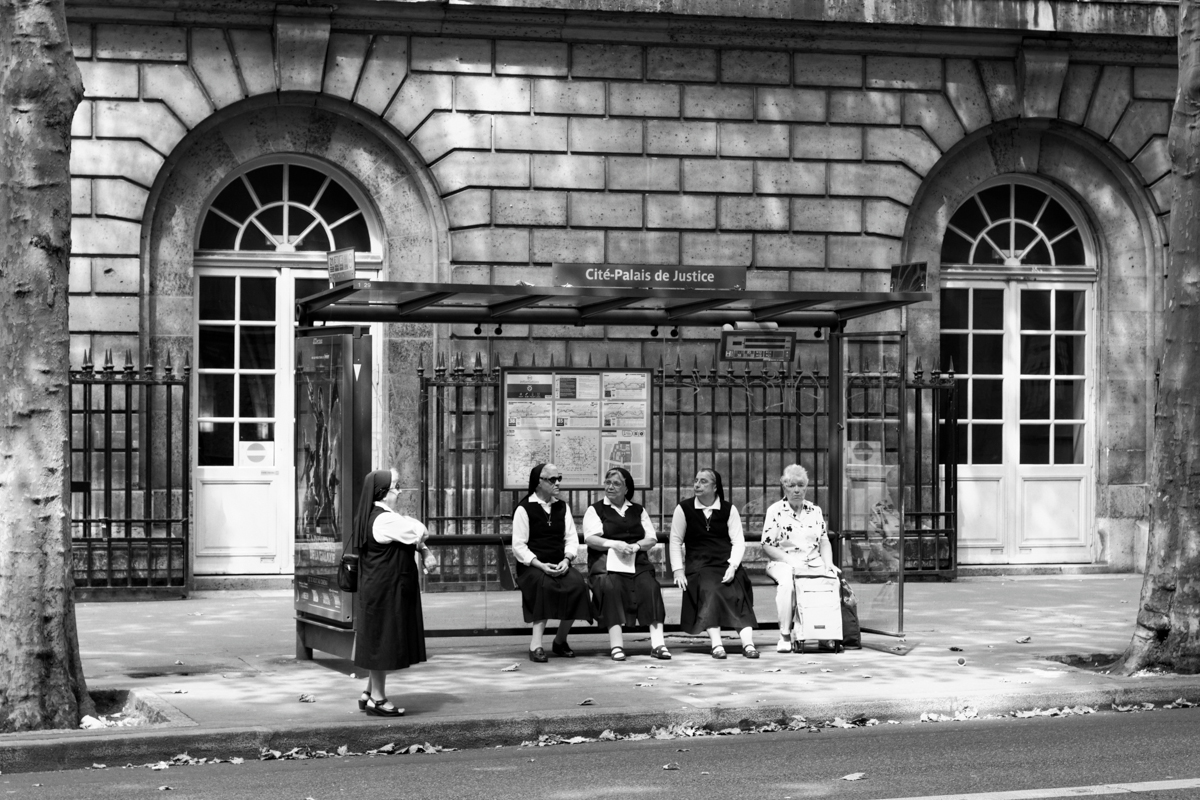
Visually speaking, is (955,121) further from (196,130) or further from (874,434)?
(196,130)

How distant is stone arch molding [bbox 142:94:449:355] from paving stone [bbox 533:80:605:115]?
1.45 metres

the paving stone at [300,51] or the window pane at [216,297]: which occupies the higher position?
the paving stone at [300,51]

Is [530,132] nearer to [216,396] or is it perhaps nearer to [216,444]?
[216,396]

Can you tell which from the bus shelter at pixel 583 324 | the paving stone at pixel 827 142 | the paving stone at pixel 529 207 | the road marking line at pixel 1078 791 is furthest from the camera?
the paving stone at pixel 827 142

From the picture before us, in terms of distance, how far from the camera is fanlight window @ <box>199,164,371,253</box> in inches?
685

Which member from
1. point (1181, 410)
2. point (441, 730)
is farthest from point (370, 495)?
point (1181, 410)

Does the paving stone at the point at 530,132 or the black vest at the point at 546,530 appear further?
the paving stone at the point at 530,132

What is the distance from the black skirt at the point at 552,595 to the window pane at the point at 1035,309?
8765 millimetres

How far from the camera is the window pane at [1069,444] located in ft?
63.4

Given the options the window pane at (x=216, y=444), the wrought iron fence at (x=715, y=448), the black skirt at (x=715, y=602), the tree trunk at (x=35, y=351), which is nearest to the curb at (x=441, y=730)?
the tree trunk at (x=35, y=351)

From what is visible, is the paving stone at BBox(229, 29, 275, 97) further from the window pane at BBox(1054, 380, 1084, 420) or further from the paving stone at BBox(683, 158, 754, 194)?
the window pane at BBox(1054, 380, 1084, 420)

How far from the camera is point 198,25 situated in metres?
16.8

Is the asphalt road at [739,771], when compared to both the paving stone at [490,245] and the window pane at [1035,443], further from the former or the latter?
the window pane at [1035,443]

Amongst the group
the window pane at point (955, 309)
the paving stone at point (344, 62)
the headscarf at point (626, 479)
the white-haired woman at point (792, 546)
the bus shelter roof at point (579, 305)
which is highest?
the paving stone at point (344, 62)
